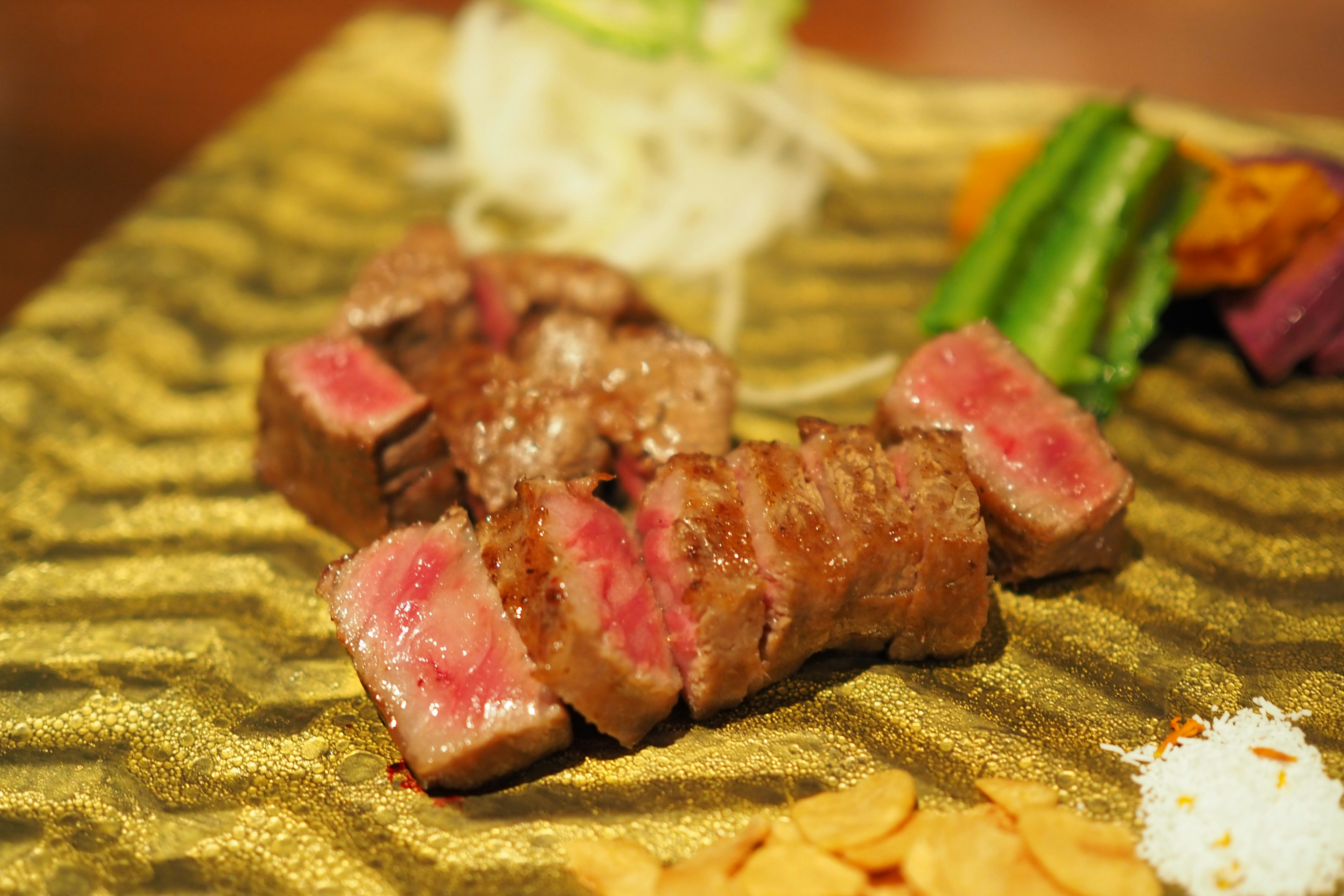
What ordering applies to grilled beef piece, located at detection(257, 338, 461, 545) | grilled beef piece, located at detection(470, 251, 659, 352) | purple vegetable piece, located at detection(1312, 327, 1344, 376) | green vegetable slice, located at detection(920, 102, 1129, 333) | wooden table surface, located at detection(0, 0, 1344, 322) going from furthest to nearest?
1. wooden table surface, located at detection(0, 0, 1344, 322)
2. purple vegetable piece, located at detection(1312, 327, 1344, 376)
3. green vegetable slice, located at detection(920, 102, 1129, 333)
4. grilled beef piece, located at detection(470, 251, 659, 352)
5. grilled beef piece, located at detection(257, 338, 461, 545)

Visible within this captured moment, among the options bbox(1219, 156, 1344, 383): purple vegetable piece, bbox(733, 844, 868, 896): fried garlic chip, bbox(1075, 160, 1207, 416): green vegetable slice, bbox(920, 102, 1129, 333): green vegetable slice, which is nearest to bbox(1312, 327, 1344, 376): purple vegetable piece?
bbox(1219, 156, 1344, 383): purple vegetable piece

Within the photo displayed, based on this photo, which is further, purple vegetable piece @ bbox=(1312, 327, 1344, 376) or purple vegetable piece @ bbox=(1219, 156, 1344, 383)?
purple vegetable piece @ bbox=(1312, 327, 1344, 376)

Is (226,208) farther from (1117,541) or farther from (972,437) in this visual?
(1117,541)

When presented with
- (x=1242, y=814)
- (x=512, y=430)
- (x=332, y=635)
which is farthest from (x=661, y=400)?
(x=1242, y=814)

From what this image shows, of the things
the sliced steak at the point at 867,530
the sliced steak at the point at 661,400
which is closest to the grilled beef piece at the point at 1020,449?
the sliced steak at the point at 867,530

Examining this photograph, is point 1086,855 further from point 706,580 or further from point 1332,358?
point 1332,358

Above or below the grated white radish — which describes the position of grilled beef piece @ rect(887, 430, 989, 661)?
above

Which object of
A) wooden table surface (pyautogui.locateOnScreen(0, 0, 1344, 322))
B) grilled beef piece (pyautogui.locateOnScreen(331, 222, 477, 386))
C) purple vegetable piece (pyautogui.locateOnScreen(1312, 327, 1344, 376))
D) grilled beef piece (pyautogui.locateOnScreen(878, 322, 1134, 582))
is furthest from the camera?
wooden table surface (pyautogui.locateOnScreen(0, 0, 1344, 322))

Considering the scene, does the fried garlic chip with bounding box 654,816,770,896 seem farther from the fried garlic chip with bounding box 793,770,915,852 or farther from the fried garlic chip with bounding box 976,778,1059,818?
the fried garlic chip with bounding box 976,778,1059,818

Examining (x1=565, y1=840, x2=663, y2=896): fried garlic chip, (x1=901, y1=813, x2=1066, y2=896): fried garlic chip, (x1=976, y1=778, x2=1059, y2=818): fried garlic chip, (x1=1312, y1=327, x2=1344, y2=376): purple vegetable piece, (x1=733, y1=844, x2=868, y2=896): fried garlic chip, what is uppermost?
(x1=1312, y1=327, x2=1344, y2=376): purple vegetable piece
